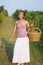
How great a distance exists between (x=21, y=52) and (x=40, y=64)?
3.46ft

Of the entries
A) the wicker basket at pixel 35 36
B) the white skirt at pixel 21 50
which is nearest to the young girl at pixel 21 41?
the white skirt at pixel 21 50

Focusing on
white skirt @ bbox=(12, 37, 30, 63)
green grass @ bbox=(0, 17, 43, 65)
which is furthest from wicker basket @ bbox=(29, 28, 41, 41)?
white skirt @ bbox=(12, 37, 30, 63)

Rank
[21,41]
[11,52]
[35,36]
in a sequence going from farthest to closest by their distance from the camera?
[35,36]
[11,52]
[21,41]

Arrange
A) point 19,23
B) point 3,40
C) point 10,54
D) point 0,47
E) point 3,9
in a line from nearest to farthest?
1. point 19,23
2. point 10,54
3. point 0,47
4. point 3,40
5. point 3,9

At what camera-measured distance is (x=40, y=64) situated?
6746mm

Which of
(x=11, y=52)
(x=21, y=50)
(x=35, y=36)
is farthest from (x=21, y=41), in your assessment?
(x=35, y=36)

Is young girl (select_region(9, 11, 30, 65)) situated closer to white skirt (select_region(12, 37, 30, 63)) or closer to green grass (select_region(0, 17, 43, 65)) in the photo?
white skirt (select_region(12, 37, 30, 63))

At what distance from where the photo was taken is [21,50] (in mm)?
5906

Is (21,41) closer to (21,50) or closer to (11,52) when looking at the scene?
(21,50)

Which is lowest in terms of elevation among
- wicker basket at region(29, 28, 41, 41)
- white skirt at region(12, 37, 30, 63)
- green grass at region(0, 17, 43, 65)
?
green grass at region(0, 17, 43, 65)

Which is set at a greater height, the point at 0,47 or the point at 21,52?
the point at 21,52

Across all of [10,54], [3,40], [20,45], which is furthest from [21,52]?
[3,40]

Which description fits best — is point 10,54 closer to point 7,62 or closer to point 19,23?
point 7,62

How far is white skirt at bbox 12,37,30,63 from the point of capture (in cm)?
582
